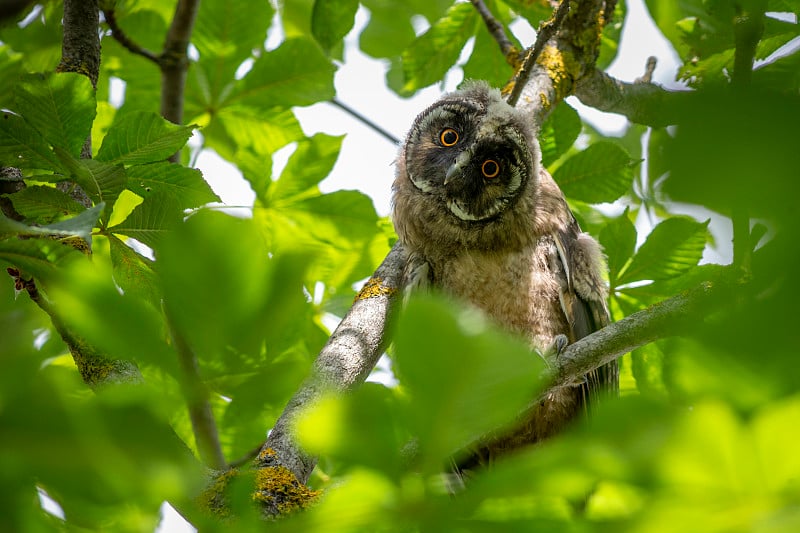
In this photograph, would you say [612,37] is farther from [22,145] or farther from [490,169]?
[22,145]

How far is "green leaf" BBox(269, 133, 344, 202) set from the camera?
367cm

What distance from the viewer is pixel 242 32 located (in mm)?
3754

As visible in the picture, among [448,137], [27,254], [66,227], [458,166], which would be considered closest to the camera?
[66,227]

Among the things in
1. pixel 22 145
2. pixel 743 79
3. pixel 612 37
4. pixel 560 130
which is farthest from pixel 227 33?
pixel 743 79

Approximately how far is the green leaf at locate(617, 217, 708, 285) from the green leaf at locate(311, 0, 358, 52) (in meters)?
1.70

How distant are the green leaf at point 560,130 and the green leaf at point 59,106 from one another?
235 centimetres

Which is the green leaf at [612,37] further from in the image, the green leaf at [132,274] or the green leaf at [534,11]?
the green leaf at [132,274]

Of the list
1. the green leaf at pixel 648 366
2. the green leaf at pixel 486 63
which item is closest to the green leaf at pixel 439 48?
the green leaf at pixel 486 63

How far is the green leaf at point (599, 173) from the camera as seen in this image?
3.49 meters

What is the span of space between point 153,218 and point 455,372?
→ 152 cm

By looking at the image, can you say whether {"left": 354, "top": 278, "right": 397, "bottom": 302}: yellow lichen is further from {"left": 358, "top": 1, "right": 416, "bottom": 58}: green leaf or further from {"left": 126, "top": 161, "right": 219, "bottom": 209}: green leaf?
{"left": 358, "top": 1, "right": 416, "bottom": 58}: green leaf

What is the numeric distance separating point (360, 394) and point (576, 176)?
3.08 m

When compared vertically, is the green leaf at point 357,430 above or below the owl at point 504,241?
below

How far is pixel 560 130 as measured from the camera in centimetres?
368
